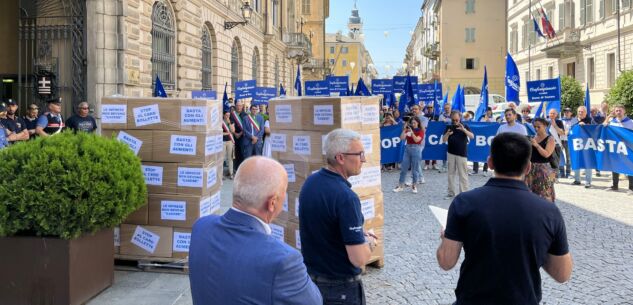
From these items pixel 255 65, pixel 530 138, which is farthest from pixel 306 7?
pixel 530 138

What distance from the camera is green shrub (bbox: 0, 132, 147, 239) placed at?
4.60 m

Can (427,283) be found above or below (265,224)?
below

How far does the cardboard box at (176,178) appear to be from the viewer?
6.18m

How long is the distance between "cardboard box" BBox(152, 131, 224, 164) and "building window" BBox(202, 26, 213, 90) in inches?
605

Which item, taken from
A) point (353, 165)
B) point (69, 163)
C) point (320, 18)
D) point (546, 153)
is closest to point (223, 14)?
point (546, 153)

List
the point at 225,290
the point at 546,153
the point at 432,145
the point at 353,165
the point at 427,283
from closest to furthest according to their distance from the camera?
the point at 225,290
the point at 353,165
the point at 427,283
the point at 546,153
the point at 432,145

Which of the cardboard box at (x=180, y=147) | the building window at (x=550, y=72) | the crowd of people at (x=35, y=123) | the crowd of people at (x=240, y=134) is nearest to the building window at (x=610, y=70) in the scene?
the building window at (x=550, y=72)

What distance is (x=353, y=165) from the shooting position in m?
3.51

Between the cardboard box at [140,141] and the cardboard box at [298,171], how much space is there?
4.98ft

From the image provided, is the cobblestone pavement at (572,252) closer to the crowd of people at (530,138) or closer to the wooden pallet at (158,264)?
the crowd of people at (530,138)

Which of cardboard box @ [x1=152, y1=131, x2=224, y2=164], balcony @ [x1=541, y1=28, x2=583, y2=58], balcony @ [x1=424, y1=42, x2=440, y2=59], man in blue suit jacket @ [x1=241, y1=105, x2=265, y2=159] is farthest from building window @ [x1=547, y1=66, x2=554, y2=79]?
cardboard box @ [x1=152, y1=131, x2=224, y2=164]

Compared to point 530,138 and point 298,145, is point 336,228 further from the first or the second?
point 530,138

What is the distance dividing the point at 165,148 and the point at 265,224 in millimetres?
4339

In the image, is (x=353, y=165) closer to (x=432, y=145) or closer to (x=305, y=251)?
(x=305, y=251)
